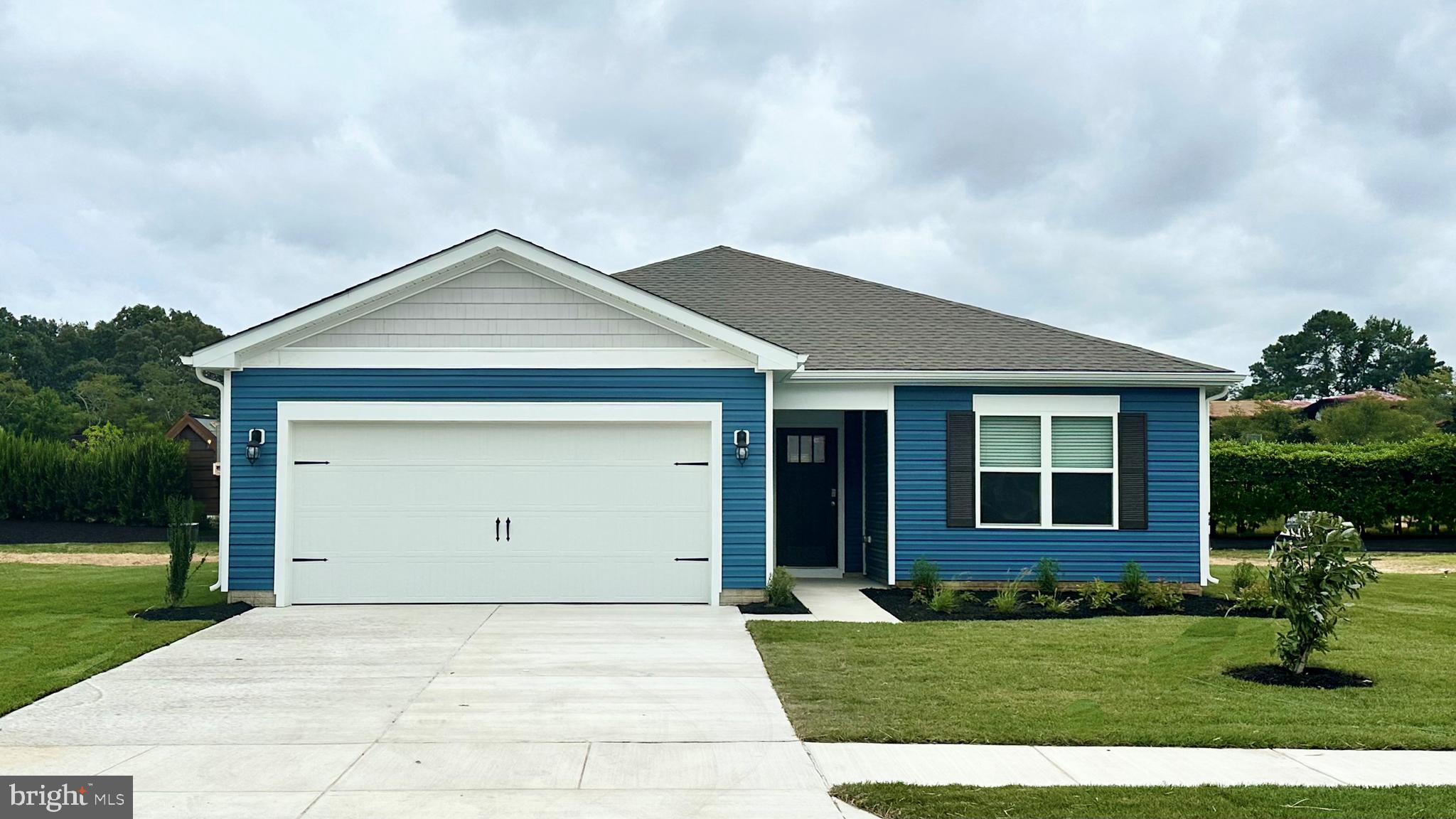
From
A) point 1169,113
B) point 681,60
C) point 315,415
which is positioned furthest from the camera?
point 1169,113

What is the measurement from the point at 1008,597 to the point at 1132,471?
261cm

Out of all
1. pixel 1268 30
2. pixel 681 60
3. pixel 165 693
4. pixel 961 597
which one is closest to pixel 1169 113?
pixel 1268 30

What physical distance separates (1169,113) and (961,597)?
34.3 ft

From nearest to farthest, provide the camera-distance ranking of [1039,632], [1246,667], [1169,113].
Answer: [1246,667] → [1039,632] → [1169,113]

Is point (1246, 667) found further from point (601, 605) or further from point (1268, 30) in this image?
point (1268, 30)

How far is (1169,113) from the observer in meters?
18.2

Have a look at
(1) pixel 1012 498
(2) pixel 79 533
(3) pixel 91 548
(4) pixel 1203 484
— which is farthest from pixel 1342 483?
(2) pixel 79 533

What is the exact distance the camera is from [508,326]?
11.6m

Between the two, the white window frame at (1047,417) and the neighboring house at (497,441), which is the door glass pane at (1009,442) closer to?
the white window frame at (1047,417)

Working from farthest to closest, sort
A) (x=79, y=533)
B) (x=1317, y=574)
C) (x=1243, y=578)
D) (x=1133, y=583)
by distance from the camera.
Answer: (x=79, y=533) < (x=1243, y=578) < (x=1133, y=583) < (x=1317, y=574)

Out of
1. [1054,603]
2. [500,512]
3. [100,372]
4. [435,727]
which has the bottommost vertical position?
[435,727]

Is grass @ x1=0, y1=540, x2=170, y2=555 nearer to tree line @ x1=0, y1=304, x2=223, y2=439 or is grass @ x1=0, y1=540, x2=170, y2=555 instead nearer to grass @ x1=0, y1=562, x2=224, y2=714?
grass @ x1=0, y1=562, x2=224, y2=714

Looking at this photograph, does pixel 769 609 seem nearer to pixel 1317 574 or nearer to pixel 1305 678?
pixel 1305 678

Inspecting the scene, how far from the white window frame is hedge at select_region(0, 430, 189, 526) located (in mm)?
17126
